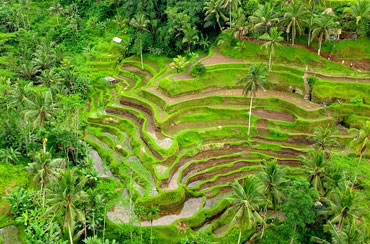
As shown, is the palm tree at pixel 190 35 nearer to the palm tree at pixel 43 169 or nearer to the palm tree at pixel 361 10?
the palm tree at pixel 361 10

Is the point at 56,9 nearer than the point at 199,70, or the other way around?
the point at 199,70

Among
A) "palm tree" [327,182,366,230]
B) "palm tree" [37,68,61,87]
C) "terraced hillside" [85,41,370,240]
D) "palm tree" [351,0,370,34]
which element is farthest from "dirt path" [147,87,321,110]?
"palm tree" [327,182,366,230]

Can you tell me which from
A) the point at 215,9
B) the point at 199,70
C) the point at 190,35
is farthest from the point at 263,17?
the point at 199,70

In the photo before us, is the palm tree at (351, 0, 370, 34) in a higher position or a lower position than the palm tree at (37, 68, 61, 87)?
higher

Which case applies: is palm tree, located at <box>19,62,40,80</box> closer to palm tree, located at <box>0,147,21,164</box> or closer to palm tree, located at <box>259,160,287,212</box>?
palm tree, located at <box>0,147,21,164</box>

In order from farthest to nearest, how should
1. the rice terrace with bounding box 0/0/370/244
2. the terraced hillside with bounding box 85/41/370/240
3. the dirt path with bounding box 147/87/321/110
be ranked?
the dirt path with bounding box 147/87/321/110, the terraced hillside with bounding box 85/41/370/240, the rice terrace with bounding box 0/0/370/244

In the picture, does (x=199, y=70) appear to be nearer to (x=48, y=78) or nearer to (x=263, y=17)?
(x=263, y=17)

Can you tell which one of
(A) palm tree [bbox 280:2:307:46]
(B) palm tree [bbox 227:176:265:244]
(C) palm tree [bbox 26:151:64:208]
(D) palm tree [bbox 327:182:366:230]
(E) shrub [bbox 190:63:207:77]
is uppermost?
(A) palm tree [bbox 280:2:307:46]

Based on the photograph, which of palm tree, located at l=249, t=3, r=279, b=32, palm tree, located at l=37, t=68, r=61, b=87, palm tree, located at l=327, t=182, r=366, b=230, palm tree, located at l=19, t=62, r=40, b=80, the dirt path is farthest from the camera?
palm tree, located at l=19, t=62, r=40, b=80
